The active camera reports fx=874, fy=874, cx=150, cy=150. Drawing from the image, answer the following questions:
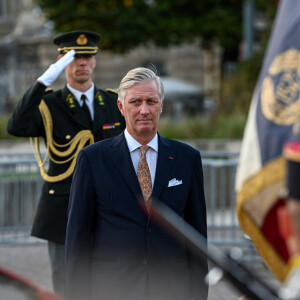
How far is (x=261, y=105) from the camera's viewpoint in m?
2.91

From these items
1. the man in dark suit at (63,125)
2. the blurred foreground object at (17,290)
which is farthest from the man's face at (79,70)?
the blurred foreground object at (17,290)

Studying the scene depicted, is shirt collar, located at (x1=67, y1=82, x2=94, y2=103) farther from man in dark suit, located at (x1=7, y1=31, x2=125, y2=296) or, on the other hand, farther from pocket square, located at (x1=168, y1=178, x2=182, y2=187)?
pocket square, located at (x1=168, y1=178, x2=182, y2=187)

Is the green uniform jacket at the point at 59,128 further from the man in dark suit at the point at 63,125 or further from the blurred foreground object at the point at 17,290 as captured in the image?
the blurred foreground object at the point at 17,290

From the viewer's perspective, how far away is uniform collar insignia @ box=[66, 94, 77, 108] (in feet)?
19.2

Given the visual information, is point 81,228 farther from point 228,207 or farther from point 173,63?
point 173,63

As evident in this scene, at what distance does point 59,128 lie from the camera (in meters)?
5.88

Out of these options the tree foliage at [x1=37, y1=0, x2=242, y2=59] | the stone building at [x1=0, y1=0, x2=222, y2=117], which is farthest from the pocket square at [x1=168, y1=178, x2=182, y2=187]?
the stone building at [x1=0, y1=0, x2=222, y2=117]

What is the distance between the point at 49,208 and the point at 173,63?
101 feet

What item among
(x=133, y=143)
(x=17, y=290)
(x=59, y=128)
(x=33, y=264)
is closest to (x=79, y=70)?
(x=59, y=128)

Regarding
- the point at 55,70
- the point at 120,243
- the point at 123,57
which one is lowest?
the point at 120,243

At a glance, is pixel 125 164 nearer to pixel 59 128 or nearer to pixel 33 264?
pixel 59 128

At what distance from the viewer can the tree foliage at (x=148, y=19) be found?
25.9m

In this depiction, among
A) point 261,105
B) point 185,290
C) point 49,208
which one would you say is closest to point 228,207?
point 49,208

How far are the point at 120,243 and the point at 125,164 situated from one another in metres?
0.39
